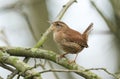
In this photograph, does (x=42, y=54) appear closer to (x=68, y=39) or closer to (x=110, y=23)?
(x=68, y=39)

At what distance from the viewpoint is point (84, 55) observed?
596 centimetres

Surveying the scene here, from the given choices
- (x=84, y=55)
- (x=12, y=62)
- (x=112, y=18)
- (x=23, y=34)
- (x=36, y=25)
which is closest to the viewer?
(x=12, y=62)

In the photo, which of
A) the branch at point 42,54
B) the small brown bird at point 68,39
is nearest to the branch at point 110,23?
the small brown bird at point 68,39

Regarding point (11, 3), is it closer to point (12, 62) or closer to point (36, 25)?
point (36, 25)

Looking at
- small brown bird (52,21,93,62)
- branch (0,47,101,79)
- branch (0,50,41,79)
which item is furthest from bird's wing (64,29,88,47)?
branch (0,50,41,79)

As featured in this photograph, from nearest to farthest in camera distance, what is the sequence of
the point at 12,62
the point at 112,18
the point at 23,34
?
1. the point at 12,62
2. the point at 112,18
3. the point at 23,34

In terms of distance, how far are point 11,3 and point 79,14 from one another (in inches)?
50.6

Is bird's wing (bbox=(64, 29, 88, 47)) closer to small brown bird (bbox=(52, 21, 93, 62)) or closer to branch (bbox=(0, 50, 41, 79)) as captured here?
small brown bird (bbox=(52, 21, 93, 62))

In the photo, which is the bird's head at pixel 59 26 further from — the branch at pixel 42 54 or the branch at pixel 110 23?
the branch at pixel 110 23

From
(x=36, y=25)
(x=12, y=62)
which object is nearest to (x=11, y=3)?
(x=36, y=25)

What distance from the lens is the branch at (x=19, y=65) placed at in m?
2.50

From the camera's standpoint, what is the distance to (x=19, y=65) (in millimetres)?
2717

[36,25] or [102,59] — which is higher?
[36,25]

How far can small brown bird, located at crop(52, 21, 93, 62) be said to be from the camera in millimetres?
3475
